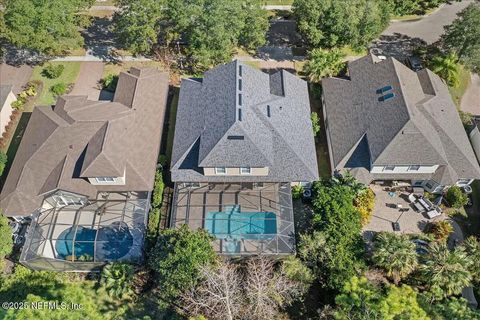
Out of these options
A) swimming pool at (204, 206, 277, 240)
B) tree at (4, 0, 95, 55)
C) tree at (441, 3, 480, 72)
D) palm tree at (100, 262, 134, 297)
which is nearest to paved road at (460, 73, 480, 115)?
tree at (441, 3, 480, 72)

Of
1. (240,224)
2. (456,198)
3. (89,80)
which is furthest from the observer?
(89,80)

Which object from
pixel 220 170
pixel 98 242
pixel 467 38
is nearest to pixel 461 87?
pixel 467 38

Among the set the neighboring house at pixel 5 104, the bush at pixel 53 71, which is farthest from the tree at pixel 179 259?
the bush at pixel 53 71

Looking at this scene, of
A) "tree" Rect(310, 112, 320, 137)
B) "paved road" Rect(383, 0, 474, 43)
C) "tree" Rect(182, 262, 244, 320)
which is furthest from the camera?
"paved road" Rect(383, 0, 474, 43)

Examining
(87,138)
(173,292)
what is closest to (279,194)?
(173,292)

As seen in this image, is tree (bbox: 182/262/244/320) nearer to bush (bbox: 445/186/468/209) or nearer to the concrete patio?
the concrete patio

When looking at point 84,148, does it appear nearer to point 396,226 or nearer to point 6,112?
point 6,112

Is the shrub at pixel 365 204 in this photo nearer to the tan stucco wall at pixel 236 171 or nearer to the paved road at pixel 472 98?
the tan stucco wall at pixel 236 171
